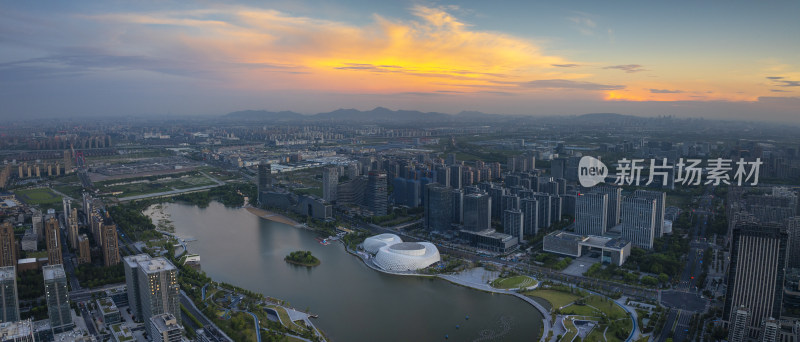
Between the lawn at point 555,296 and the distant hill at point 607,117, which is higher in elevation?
the distant hill at point 607,117

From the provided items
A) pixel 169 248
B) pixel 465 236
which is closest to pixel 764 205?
pixel 465 236

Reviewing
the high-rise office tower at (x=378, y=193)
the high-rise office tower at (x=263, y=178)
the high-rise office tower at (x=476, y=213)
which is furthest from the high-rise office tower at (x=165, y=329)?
the high-rise office tower at (x=263, y=178)

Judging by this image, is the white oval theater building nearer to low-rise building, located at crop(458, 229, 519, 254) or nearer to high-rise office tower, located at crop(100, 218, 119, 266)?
low-rise building, located at crop(458, 229, 519, 254)

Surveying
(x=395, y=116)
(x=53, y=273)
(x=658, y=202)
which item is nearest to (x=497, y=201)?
(x=658, y=202)

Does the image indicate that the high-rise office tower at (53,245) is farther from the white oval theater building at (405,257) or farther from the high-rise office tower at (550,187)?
the high-rise office tower at (550,187)

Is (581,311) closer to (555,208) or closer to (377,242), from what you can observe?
(377,242)

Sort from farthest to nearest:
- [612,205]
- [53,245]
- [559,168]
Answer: [559,168] → [612,205] → [53,245]
